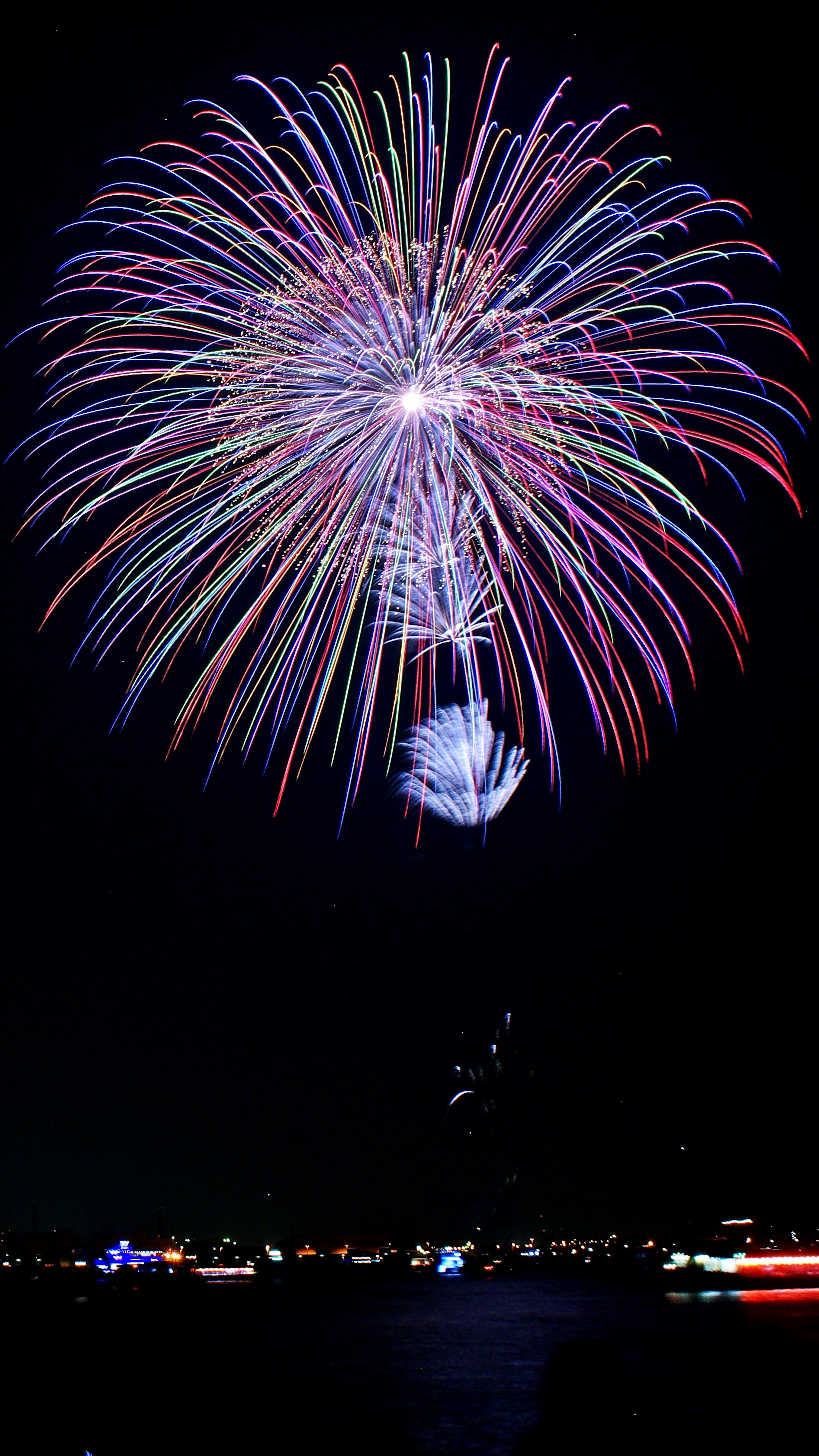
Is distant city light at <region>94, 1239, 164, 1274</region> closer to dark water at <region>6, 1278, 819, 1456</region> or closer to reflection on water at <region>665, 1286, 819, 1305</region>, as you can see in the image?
dark water at <region>6, 1278, 819, 1456</region>

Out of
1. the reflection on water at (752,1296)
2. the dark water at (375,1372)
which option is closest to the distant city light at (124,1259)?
the dark water at (375,1372)

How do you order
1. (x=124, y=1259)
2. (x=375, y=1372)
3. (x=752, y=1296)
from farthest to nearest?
(x=124, y=1259)
(x=752, y=1296)
(x=375, y=1372)

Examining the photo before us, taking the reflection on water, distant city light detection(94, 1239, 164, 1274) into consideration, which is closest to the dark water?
the reflection on water

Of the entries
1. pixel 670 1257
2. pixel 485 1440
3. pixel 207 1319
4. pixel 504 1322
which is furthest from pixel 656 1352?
pixel 670 1257

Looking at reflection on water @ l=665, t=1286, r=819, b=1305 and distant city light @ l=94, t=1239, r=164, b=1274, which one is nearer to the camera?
reflection on water @ l=665, t=1286, r=819, b=1305

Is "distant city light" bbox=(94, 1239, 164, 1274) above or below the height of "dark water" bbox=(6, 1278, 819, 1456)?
above

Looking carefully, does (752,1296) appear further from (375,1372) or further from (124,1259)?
(124,1259)

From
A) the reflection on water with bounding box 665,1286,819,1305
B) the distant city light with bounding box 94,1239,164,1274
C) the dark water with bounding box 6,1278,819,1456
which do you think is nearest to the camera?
the dark water with bounding box 6,1278,819,1456

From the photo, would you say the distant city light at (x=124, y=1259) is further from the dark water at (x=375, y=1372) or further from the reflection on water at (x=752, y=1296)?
the reflection on water at (x=752, y=1296)

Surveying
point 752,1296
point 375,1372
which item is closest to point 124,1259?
point 752,1296
